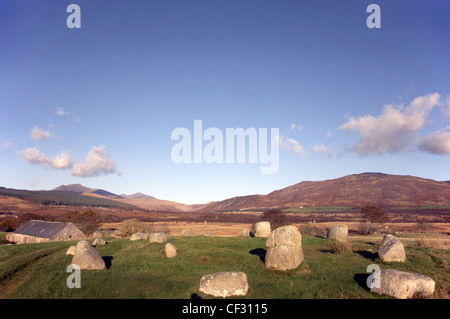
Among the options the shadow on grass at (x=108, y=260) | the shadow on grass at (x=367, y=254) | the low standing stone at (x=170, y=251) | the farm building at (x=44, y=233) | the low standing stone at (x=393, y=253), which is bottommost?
the farm building at (x=44, y=233)

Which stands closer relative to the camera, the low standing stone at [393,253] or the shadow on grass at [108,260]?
the low standing stone at [393,253]

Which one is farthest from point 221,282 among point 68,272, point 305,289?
Answer: point 68,272

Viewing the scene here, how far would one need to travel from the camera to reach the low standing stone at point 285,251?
19.0 m

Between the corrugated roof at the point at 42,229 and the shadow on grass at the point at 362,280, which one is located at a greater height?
the shadow on grass at the point at 362,280

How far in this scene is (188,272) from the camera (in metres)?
18.9

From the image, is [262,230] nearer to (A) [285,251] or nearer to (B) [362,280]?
(A) [285,251]

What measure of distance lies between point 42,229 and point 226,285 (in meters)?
44.5

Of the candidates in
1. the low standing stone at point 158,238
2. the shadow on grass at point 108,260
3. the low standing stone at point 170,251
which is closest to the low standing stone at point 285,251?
the low standing stone at point 170,251

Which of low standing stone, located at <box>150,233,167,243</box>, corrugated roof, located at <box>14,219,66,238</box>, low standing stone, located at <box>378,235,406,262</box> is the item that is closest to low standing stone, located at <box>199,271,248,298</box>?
low standing stone, located at <box>378,235,406,262</box>

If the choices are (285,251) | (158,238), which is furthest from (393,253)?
(158,238)

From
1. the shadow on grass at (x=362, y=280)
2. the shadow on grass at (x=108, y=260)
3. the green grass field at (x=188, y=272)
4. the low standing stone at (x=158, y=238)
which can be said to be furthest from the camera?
the low standing stone at (x=158, y=238)

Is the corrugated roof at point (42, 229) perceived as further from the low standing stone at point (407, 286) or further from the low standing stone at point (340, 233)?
the low standing stone at point (407, 286)

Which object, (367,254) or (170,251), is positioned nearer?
(170,251)

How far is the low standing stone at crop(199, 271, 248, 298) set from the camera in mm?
13273
